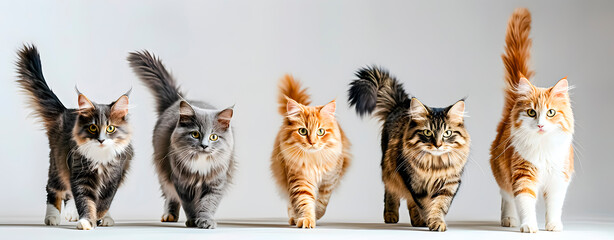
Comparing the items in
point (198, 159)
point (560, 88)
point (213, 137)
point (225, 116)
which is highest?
point (560, 88)

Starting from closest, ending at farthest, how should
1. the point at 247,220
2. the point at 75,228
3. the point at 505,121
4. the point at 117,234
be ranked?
1. the point at 117,234
2. the point at 75,228
3. the point at 505,121
4. the point at 247,220

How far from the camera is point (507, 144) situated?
426 cm

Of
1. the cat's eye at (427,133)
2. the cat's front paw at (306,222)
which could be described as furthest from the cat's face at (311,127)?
the cat's eye at (427,133)

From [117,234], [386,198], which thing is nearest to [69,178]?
[117,234]

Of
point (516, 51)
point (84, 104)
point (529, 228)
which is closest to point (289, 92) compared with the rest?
point (84, 104)

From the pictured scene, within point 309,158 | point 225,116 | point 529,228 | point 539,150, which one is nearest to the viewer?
point 529,228

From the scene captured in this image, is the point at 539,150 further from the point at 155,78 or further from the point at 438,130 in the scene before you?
the point at 155,78

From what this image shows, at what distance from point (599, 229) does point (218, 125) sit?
7.42 ft

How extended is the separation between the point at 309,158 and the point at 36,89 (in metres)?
1.70

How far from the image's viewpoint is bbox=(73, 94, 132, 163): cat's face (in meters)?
4.08

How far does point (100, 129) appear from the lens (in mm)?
4078

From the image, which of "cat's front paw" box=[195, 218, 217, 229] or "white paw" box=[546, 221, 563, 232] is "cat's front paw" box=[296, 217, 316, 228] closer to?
"cat's front paw" box=[195, 218, 217, 229]

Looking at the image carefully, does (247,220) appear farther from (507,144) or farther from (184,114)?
(507,144)

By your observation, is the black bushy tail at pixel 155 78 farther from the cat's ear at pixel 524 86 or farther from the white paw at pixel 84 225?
the cat's ear at pixel 524 86
